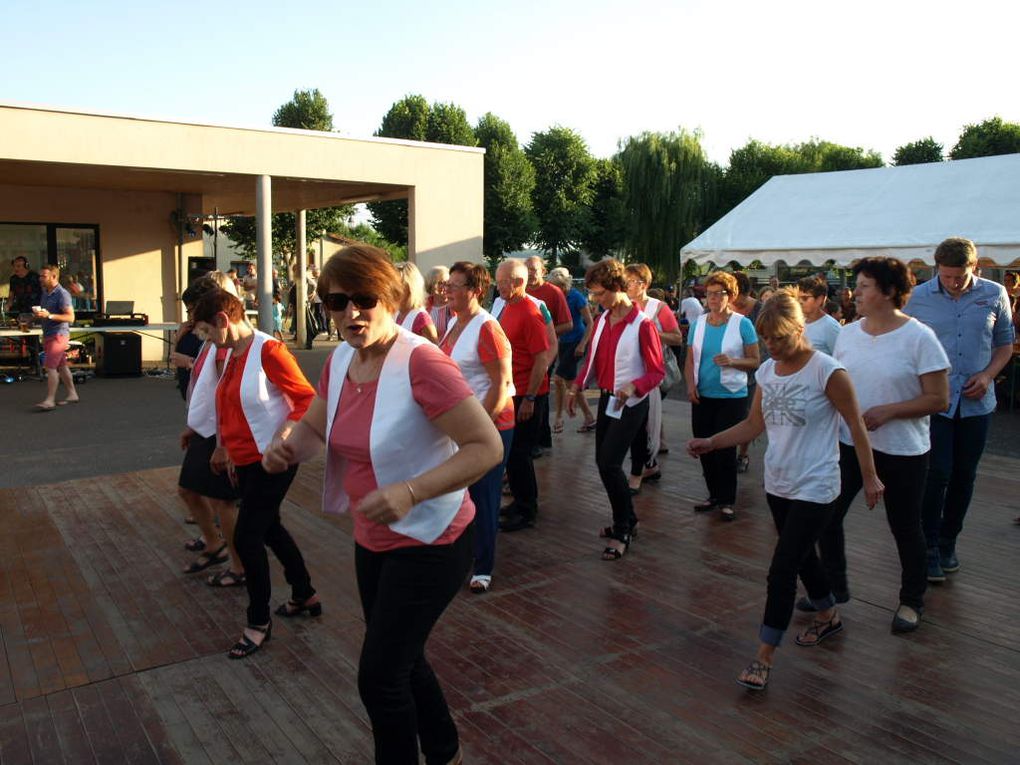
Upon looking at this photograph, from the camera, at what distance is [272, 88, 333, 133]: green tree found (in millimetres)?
33812

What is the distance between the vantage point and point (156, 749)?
3105 mm

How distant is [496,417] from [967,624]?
8.46 ft

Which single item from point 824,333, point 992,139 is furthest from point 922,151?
point 824,333

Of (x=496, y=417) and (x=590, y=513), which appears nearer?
(x=496, y=417)

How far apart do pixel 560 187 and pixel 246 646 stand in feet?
146

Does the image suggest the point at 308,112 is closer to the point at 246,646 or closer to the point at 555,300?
the point at 555,300

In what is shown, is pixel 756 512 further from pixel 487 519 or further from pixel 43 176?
pixel 43 176

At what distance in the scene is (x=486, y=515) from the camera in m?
4.63

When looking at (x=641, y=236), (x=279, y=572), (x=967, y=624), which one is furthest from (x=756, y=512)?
(x=641, y=236)

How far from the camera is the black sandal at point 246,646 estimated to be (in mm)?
3844

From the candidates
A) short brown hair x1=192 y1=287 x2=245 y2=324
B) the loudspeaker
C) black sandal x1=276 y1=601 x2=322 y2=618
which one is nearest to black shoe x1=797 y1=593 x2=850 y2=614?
black sandal x1=276 y1=601 x2=322 y2=618

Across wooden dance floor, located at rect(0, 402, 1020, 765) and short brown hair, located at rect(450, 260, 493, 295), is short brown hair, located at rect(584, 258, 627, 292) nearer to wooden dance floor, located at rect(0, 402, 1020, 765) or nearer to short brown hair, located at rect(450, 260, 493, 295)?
short brown hair, located at rect(450, 260, 493, 295)

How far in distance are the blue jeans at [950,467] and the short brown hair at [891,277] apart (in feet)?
3.44

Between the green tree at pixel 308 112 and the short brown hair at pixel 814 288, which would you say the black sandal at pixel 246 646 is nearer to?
the short brown hair at pixel 814 288
